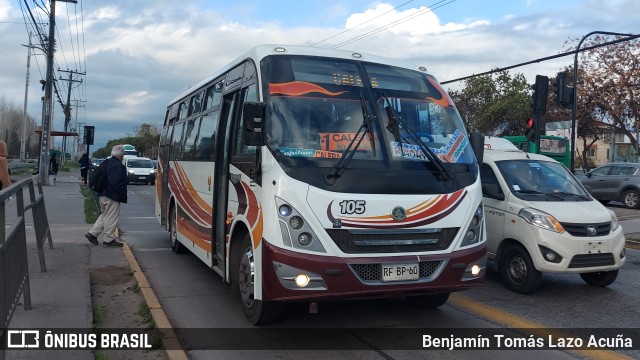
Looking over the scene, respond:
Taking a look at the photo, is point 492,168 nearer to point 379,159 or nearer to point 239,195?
point 379,159

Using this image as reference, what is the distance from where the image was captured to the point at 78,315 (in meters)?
5.77

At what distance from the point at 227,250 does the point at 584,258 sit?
4393 millimetres

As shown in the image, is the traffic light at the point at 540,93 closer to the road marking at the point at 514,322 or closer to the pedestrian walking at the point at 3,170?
the road marking at the point at 514,322

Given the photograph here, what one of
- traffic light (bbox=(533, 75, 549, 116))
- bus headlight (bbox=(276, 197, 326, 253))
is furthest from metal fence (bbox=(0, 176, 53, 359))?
traffic light (bbox=(533, 75, 549, 116))

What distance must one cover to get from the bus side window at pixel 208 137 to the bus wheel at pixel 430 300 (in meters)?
3.10

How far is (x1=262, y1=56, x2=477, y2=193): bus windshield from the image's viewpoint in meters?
5.31

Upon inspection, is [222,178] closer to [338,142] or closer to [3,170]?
[338,142]

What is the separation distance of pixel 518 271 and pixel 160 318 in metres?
4.58

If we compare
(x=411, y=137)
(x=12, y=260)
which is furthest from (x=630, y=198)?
(x=12, y=260)

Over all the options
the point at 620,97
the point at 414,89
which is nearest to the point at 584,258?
the point at 414,89

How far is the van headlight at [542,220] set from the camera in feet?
23.4

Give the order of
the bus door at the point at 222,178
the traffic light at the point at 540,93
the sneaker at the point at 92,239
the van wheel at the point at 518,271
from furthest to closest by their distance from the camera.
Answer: the traffic light at the point at 540,93, the sneaker at the point at 92,239, the van wheel at the point at 518,271, the bus door at the point at 222,178

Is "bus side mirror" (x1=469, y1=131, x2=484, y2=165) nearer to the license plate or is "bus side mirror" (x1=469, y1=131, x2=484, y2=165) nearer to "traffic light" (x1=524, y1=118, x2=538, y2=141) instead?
the license plate

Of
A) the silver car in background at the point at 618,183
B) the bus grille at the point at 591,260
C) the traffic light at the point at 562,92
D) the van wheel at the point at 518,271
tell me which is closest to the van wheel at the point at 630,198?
the silver car in background at the point at 618,183
